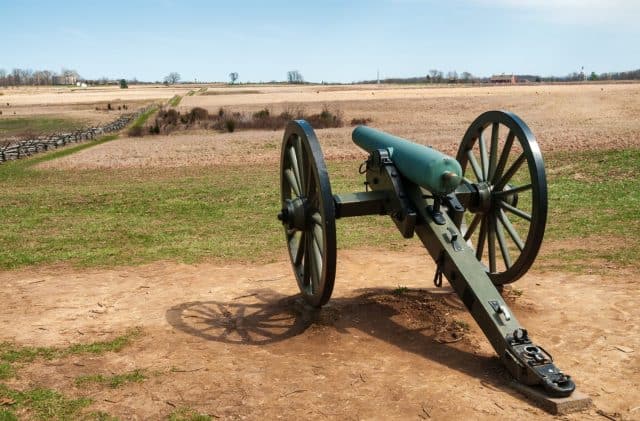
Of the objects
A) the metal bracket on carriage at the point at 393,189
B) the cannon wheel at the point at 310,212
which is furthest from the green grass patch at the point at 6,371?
the metal bracket on carriage at the point at 393,189

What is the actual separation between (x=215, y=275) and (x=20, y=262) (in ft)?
10.8

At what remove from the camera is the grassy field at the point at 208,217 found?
31.7 feet

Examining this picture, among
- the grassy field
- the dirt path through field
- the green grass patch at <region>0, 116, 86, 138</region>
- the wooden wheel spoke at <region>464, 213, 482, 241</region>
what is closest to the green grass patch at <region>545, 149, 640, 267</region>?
the grassy field

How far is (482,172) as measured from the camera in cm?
691

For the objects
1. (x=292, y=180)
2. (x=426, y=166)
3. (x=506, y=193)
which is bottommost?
(x=506, y=193)

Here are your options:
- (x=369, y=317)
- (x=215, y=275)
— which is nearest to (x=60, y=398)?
(x=369, y=317)

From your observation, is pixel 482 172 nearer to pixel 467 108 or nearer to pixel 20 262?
pixel 20 262

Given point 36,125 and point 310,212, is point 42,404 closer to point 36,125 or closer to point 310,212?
point 310,212

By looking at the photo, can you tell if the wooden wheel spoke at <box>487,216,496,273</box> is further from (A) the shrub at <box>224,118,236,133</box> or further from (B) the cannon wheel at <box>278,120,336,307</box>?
(A) the shrub at <box>224,118,236,133</box>

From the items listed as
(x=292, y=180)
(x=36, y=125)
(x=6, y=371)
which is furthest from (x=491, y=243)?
(x=36, y=125)

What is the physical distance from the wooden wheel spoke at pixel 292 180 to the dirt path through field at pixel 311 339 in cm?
139

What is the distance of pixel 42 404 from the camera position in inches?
192

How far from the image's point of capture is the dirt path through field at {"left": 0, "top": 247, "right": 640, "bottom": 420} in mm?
4738

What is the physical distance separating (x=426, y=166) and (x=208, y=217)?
7.57m
